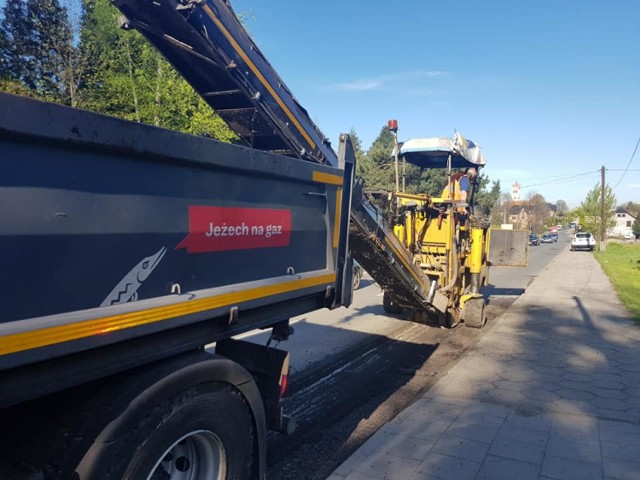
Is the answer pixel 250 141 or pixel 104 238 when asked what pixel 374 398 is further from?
pixel 104 238

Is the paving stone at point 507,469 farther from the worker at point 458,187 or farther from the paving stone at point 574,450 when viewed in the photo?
the worker at point 458,187

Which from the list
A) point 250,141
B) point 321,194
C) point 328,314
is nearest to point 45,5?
point 328,314

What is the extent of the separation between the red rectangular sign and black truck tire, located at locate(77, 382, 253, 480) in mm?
710

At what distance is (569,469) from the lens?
3.70 m

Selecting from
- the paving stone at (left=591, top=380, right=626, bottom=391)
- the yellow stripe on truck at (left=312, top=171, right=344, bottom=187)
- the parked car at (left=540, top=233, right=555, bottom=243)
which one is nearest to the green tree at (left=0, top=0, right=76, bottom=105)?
the yellow stripe on truck at (left=312, top=171, right=344, bottom=187)

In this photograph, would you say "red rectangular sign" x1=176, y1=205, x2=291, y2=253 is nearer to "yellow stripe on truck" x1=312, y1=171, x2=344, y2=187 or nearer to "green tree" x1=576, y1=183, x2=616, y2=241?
"yellow stripe on truck" x1=312, y1=171, x2=344, y2=187

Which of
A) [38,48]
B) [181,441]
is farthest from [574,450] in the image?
[38,48]

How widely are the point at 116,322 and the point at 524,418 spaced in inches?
162

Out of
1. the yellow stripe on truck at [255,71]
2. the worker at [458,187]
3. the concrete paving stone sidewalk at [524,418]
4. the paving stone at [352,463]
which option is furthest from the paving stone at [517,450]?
the worker at [458,187]

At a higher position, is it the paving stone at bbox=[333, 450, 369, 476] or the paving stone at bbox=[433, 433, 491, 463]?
the paving stone at bbox=[433, 433, 491, 463]

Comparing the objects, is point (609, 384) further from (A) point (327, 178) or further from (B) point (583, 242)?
(B) point (583, 242)

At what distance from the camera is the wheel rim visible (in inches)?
91.7

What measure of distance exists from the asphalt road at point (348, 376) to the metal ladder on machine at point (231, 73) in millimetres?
1948

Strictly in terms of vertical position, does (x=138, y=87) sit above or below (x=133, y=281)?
above
